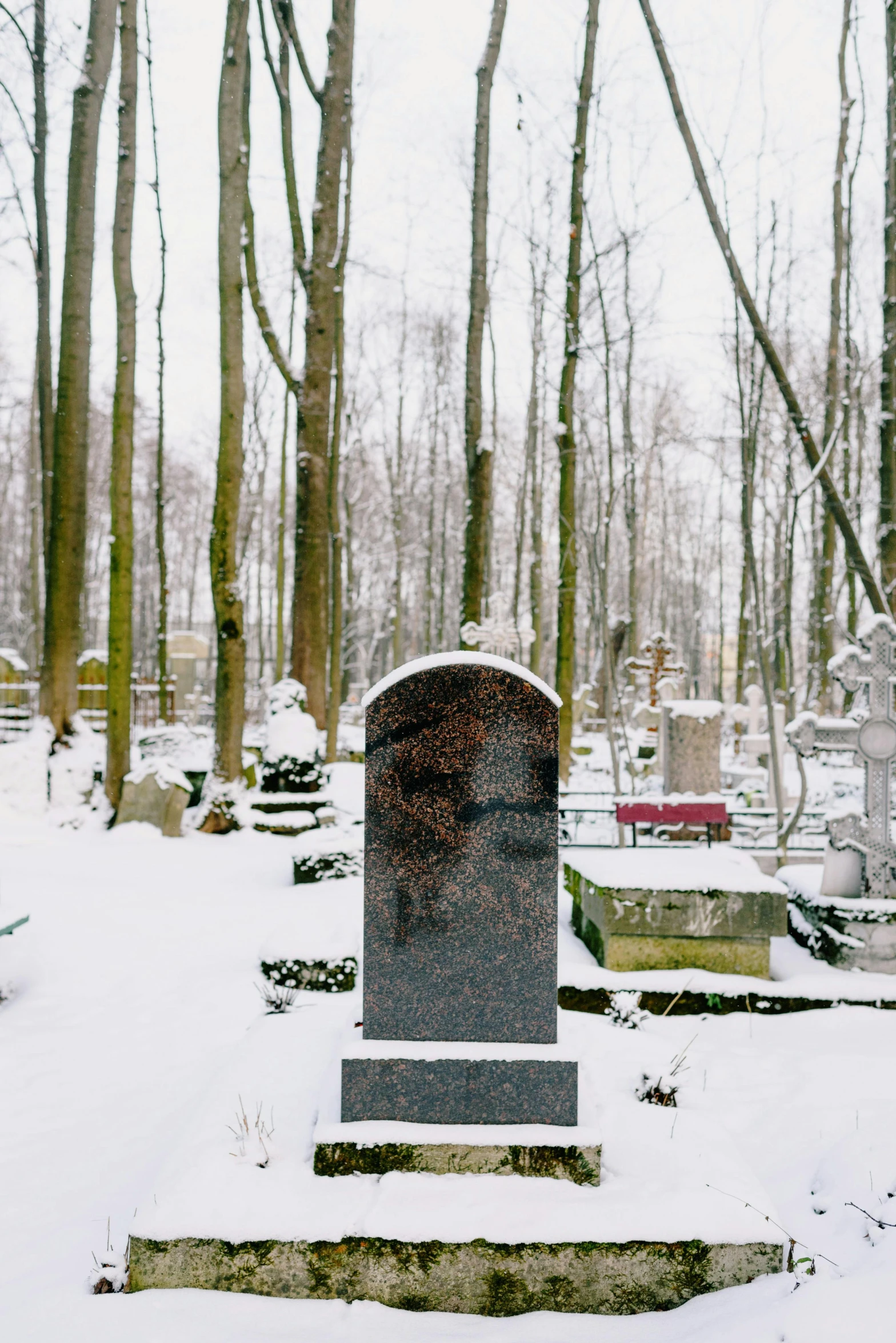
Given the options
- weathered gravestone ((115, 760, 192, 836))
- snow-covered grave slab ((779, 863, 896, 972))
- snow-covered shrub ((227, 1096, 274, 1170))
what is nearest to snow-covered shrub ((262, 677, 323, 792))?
weathered gravestone ((115, 760, 192, 836))

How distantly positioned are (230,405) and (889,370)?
7938mm

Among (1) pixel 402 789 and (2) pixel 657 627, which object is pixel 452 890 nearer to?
(1) pixel 402 789

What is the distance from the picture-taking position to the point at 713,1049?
A: 4.51m

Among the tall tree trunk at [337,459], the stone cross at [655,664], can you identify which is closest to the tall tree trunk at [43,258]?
the tall tree trunk at [337,459]

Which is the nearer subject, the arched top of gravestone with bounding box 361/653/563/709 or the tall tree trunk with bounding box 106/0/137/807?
the arched top of gravestone with bounding box 361/653/563/709

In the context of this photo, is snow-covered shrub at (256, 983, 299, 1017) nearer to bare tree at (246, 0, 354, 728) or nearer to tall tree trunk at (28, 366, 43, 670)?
bare tree at (246, 0, 354, 728)

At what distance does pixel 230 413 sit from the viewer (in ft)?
35.6

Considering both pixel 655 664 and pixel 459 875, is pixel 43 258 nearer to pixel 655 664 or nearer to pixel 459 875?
pixel 655 664

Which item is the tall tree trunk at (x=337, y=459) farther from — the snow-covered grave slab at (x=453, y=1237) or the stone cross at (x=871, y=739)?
the snow-covered grave slab at (x=453, y=1237)

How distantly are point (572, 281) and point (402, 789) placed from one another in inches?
425

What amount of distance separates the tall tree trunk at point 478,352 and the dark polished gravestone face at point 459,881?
8714mm

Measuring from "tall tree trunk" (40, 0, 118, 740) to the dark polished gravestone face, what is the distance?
29.8 ft

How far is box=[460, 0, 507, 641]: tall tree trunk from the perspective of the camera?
1116cm

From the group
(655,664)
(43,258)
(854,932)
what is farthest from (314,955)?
(655,664)
